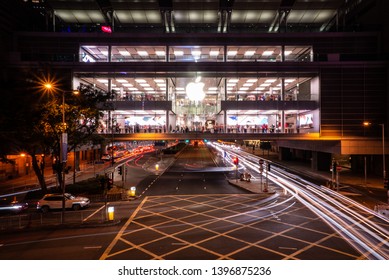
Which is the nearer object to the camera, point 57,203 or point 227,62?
point 57,203

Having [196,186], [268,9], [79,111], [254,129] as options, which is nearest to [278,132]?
[254,129]

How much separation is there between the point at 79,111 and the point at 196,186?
52.5ft

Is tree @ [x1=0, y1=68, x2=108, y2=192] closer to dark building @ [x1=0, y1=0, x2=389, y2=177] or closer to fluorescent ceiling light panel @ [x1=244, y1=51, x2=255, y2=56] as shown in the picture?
dark building @ [x1=0, y1=0, x2=389, y2=177]

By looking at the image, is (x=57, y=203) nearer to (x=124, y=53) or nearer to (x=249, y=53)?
(x=124, y=53)

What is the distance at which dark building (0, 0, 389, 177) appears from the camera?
1713 inches

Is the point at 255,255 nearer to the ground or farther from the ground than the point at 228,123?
nearer to the ground

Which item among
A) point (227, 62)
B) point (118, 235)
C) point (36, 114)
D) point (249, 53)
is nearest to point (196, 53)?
point (227, 62)

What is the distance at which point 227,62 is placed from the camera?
43.8 m

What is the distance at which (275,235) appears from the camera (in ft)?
56.7

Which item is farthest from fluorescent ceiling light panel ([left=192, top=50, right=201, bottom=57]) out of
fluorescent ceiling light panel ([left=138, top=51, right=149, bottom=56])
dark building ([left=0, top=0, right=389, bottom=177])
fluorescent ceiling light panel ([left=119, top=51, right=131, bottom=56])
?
fluorescent ceiling light panel ([left=119, top=51, right=131, bottom=56])

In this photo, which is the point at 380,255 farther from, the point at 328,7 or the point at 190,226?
the point at 328,7

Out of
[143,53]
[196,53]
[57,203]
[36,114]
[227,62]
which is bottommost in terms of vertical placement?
[57,203]

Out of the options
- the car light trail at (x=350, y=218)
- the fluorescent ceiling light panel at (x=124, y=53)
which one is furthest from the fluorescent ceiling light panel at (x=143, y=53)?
the car light trail at (x=350, y=218)

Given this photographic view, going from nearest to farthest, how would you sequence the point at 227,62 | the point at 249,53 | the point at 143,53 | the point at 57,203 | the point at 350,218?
the point at 350,218, the point at 57,203, the point at 227,62, the point at 143,53, the point at 249,53
